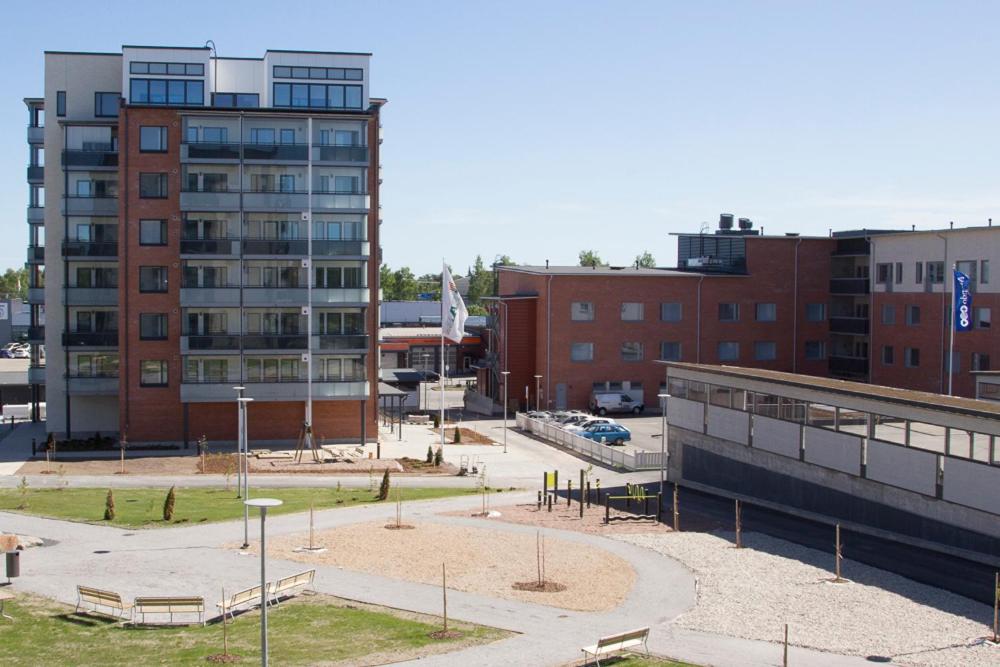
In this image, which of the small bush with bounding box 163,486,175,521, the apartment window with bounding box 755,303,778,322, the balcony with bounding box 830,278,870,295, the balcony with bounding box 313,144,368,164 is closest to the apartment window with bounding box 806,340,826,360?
the apartment window with bounding box 755,303,778,322

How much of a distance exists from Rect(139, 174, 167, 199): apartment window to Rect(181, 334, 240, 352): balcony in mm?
8588

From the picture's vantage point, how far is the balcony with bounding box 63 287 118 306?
6681 cm

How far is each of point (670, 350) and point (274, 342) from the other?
3302cm

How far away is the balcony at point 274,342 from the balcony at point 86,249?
10.4m

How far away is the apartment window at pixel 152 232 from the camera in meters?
65.4

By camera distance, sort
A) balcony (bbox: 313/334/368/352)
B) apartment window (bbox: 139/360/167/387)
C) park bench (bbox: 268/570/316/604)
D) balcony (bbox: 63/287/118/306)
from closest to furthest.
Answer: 1. park bench (bbox: 268/570/316/604)
2. balcony (bbox: 313/334/368/352)
3. apartment window (bbox: 139/360/167/387)
4. balcony (bbox: 63/287/118/306)

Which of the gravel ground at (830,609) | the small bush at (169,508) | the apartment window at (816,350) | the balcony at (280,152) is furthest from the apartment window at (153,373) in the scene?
the apartment window at (816,350)

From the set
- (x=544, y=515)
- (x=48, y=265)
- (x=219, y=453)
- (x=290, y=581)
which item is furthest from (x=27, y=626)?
(x=48, y=265)

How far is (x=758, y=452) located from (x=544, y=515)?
31.1ft

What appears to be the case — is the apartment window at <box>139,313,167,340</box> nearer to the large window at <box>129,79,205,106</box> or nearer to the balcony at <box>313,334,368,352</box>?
the balcony at <box>313,334,368,352</box>

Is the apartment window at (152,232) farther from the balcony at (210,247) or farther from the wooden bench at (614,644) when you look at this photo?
the wooden bench at (614,644)

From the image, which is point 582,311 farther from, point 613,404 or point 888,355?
point 888,355

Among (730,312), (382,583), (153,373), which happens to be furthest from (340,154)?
(382,583)

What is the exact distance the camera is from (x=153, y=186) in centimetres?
6525
